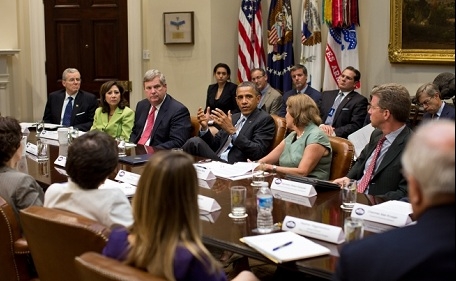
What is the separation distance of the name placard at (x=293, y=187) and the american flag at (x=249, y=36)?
16.8 feet

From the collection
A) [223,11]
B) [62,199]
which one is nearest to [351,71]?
[223,11]

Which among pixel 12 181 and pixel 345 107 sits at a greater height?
pixel 345 107

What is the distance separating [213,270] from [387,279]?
0.56m

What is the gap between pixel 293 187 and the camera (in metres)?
3.45

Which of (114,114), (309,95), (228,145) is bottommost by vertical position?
(228,145)

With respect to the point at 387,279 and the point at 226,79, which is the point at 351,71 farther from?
the point at 387,279

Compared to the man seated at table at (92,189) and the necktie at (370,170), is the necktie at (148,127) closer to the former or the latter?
the necktie at (370,170)

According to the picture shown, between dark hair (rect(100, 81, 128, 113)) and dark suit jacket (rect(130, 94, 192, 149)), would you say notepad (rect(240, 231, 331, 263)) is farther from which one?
dark hair (rect(100, 81, 128, 113))

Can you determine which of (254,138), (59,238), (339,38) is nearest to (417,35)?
(339,38)

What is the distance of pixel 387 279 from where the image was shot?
5.20 feet

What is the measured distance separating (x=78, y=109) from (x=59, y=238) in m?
4.71

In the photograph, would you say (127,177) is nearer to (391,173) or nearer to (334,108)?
(391,173)

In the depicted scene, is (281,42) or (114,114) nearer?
(114,114)

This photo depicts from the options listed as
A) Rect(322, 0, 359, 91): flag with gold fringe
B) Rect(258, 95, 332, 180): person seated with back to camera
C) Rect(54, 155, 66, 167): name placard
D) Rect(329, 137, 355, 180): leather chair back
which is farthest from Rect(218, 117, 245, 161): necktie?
Rect(322, 0, 359, 91): flag with gold fringe
